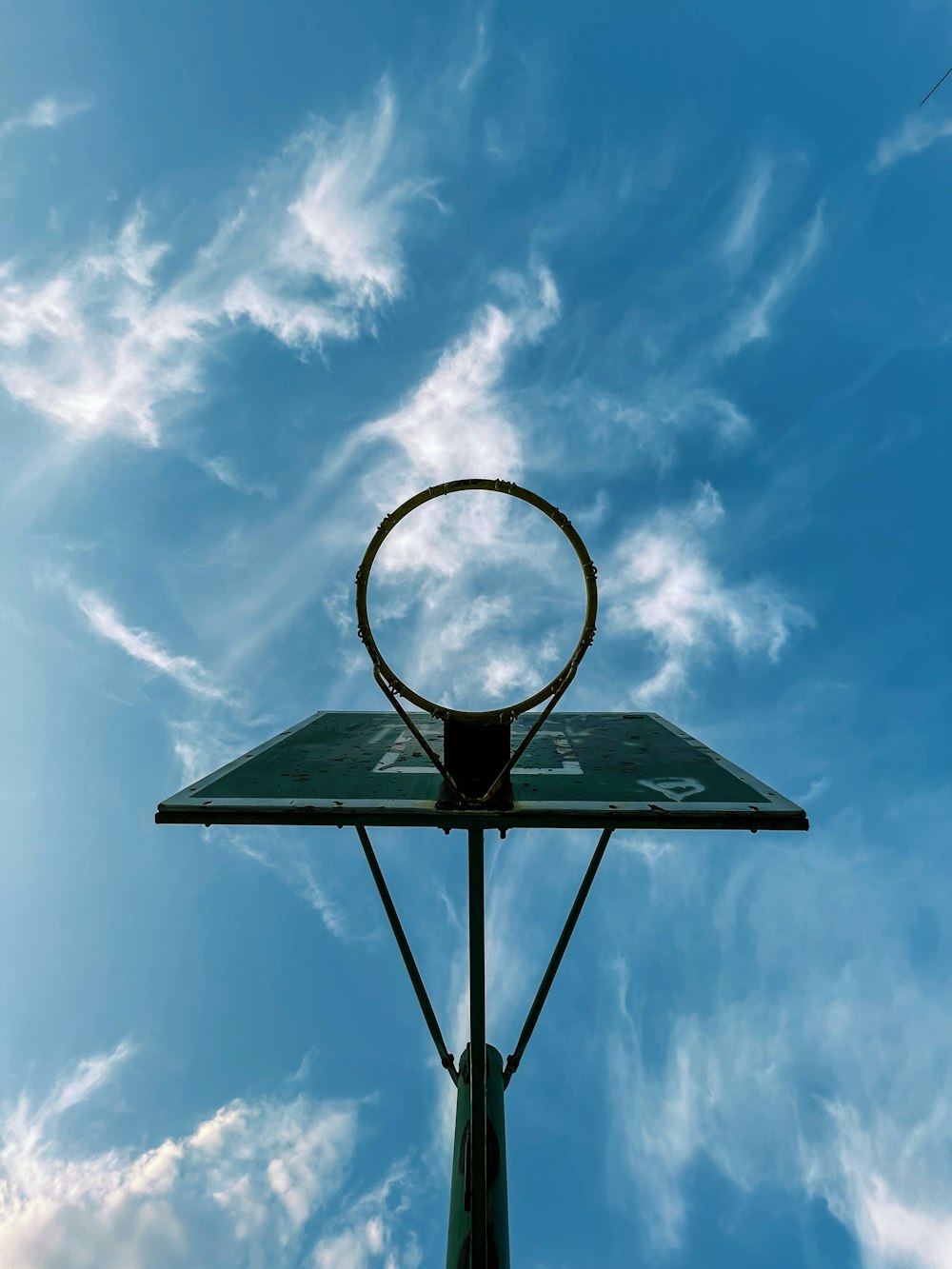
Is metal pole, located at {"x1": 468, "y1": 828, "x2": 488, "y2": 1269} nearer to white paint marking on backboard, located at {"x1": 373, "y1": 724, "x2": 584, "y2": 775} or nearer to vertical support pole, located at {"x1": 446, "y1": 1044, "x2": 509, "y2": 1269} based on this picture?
vertical support pole, located at {"x1": 446, "y1": 1044, "x2": 509, "y2": 1269}

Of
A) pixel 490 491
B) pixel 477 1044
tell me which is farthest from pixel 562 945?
pixel 490 491

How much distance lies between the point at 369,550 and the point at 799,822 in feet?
10.2

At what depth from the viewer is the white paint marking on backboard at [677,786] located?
13.3 ft

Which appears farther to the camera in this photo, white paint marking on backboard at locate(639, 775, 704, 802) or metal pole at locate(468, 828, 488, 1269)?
white paint marking on backboard at locate(639, 775, 704, 802)

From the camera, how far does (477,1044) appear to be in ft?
13.0

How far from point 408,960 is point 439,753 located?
1.53 meters

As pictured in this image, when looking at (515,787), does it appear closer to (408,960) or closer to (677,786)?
(677,786)

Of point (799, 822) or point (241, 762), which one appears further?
point (241, 762)

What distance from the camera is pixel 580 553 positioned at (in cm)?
402

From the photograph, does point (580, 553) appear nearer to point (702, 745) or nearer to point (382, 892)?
point (702, 745)

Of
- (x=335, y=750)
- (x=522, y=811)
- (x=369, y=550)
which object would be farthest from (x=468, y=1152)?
(x=369, y=550)

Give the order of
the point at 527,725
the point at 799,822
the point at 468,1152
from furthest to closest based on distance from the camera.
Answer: the point at 527,725
the point at 468,1152
the point at 799,822

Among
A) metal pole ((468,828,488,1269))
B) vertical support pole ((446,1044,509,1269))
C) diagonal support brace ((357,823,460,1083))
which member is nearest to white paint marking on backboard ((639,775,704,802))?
metal pole ((468,828,488,1269))

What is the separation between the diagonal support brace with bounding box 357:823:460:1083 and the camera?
4.44 m
